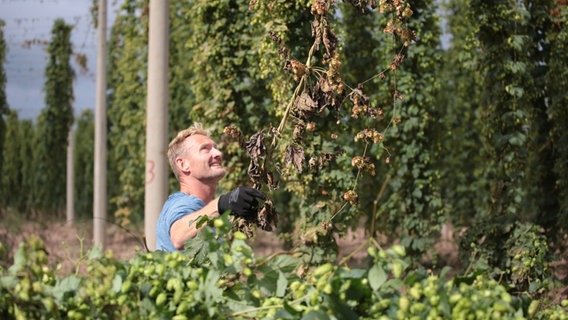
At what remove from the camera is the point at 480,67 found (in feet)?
32.3

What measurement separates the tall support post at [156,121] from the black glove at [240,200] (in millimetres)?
3413

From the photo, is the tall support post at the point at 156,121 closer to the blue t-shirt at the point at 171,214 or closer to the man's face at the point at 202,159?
the man's face at the point at 202,159

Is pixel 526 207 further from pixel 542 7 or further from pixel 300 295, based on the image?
pixel 300 295

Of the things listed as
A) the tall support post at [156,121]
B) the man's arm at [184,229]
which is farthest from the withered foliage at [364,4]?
the tall support post at [156,121]

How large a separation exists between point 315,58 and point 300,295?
5797mm

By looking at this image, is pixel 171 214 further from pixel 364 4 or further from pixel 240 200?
pixel 364 4

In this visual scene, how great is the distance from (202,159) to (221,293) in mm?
2119

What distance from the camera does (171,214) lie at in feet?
12.4

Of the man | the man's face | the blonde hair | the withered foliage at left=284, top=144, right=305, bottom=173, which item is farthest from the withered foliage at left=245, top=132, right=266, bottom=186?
the blonde hair

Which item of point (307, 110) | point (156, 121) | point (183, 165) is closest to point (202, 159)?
point (183, 165)

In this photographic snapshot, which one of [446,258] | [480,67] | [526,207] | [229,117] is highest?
[480,67]

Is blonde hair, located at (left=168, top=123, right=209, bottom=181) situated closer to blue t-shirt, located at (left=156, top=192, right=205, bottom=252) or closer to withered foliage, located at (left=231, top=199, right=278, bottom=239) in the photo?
blue t-shirt, located at (left=156, top=192, right=205, bottom=252)

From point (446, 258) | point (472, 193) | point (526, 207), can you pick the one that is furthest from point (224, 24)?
point (472, 193)

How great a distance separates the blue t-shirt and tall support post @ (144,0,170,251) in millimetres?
2716
